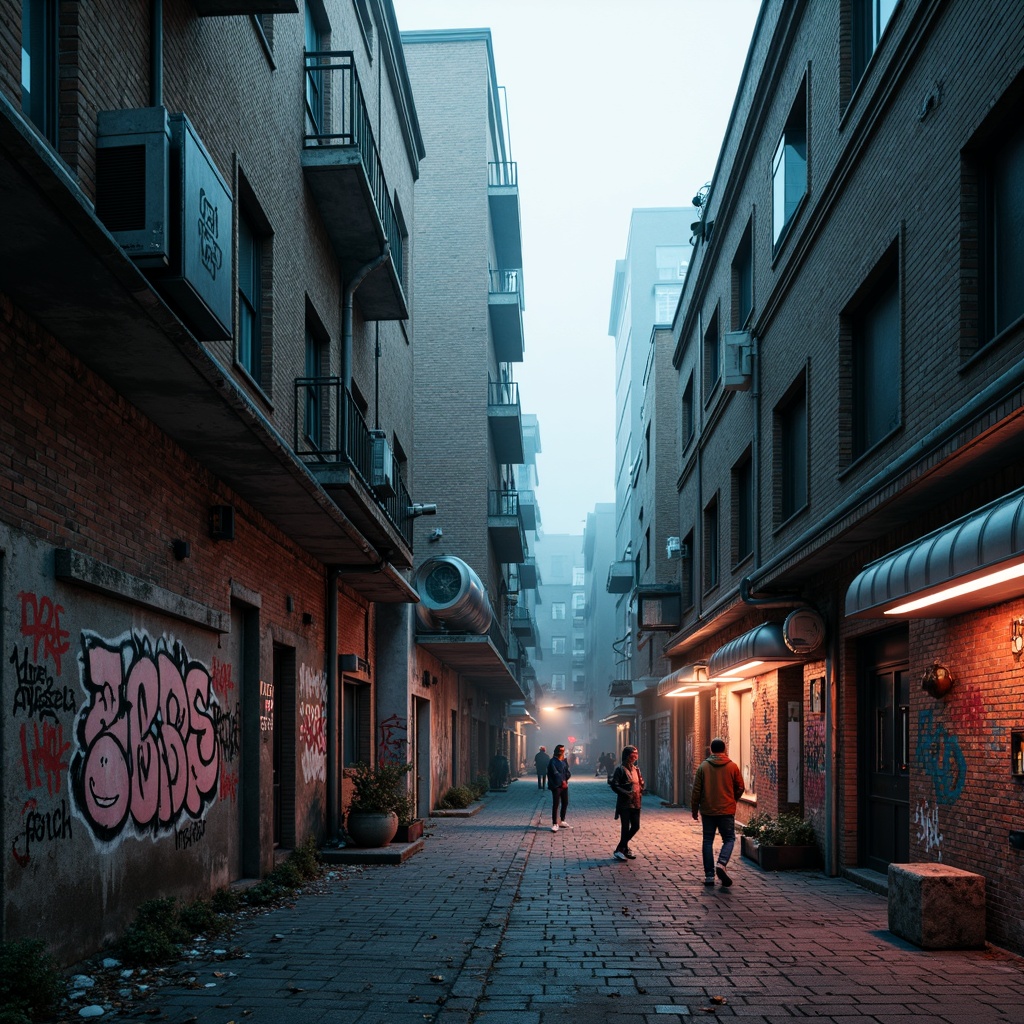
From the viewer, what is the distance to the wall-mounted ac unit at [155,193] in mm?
7547

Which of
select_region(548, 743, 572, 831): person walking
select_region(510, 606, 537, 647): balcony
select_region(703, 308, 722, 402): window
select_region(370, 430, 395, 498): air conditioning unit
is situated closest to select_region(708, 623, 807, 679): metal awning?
select_region(548, 743, 572, 831): person walking

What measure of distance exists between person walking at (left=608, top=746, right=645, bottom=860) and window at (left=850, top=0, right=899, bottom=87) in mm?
8579

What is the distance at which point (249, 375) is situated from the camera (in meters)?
11.4

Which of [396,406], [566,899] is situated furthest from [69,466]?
[396,406]

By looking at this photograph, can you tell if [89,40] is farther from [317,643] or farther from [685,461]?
[685,461]

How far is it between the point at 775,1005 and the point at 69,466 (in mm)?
5397

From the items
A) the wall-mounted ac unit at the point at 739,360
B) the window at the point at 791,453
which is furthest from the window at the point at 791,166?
the window at the point at 791,453

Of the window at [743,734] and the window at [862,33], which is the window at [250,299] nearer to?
the window at [862,33]

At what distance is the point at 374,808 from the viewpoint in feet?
50.0

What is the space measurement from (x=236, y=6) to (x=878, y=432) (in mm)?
7590

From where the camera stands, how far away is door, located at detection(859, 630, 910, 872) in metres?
12.1

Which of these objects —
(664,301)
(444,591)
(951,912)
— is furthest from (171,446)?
(664,301)

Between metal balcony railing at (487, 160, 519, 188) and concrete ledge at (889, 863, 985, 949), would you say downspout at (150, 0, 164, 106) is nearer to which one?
concrete ledge at (889, 863, 985, 949)

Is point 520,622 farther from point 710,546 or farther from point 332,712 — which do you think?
point 332,712
